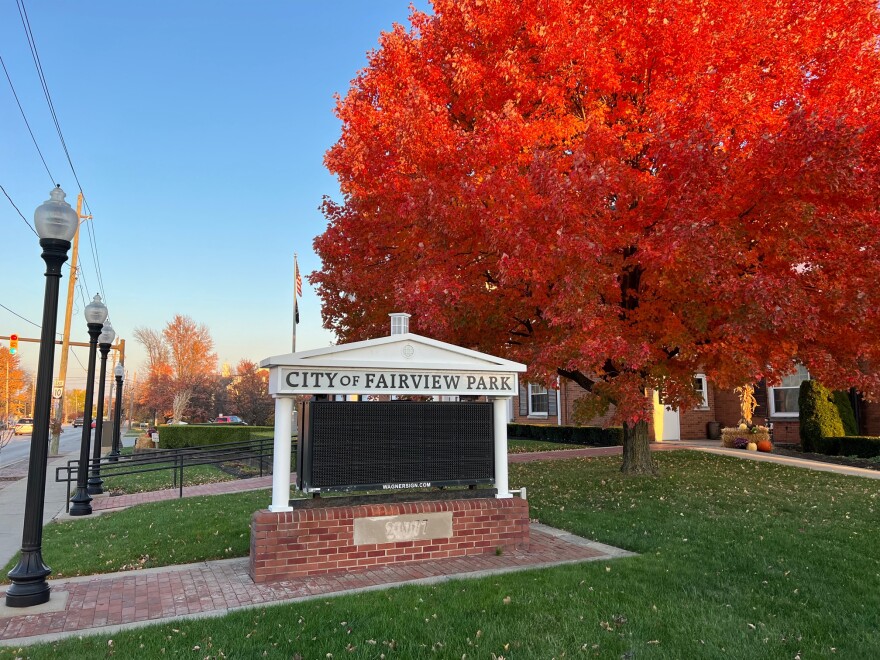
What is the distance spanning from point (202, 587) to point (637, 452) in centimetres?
928

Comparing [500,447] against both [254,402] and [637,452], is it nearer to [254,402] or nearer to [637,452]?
[637,452]

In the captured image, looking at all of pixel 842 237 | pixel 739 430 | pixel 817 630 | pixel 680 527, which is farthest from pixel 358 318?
pixel 739 430

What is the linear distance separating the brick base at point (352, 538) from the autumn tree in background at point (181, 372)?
4722 centimetres

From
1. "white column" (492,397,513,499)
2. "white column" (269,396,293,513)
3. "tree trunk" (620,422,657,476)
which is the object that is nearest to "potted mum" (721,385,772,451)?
"tree trunk" (620,422,657,476)

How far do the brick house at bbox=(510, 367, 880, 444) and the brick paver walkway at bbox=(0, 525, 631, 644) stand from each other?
10501 mm

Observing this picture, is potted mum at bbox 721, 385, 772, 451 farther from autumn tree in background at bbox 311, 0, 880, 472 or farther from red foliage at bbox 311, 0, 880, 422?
red foliage at bbox 311, 0, 880, 422

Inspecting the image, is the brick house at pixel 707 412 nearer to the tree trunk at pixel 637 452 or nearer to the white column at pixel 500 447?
the tree trunk at pixel 637 452

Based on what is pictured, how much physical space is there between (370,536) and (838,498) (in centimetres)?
791

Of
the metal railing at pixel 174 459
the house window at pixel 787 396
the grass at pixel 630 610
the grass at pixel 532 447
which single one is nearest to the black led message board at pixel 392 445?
the grass at pixel 630 610

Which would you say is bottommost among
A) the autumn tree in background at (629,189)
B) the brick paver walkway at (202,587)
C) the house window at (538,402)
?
the brick paver walkway at (202,587)

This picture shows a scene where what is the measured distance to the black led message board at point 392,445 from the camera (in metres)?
6.87

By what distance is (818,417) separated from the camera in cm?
1764

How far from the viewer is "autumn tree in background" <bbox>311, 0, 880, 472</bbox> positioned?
8.30 m

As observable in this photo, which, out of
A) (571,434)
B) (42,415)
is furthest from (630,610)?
(571,434)
